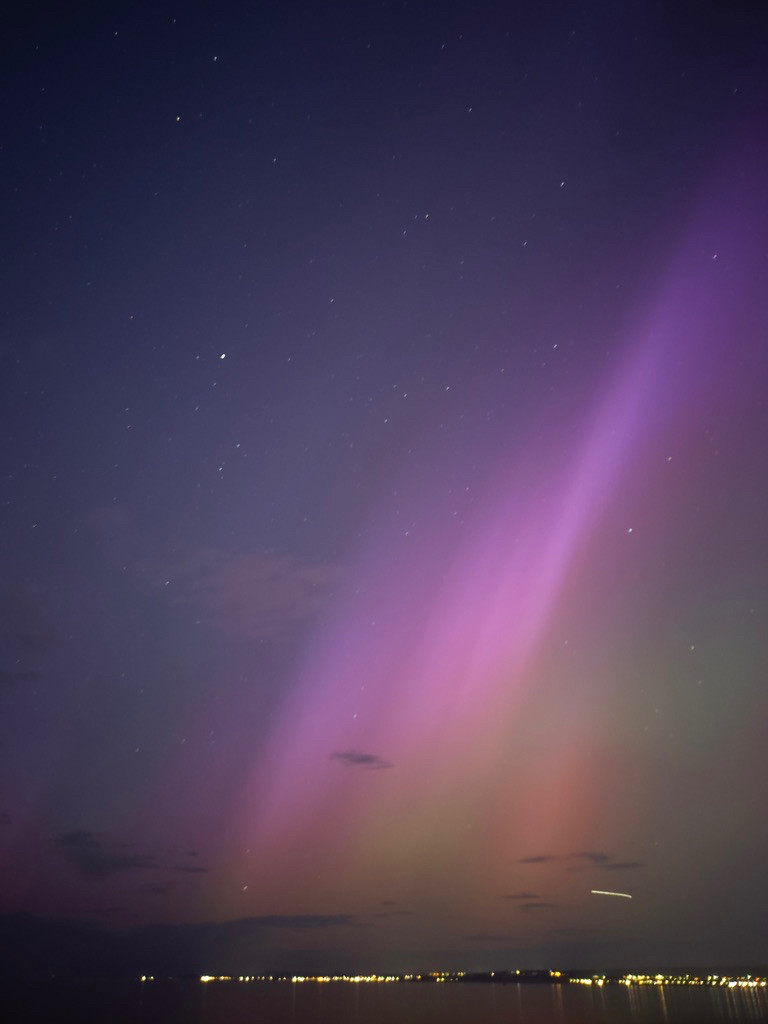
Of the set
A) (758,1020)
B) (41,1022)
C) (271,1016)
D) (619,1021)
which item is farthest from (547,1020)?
(41,1022)

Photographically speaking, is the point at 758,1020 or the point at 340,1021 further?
the point at 340,1021

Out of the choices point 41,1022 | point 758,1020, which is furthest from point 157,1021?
point 758,1020

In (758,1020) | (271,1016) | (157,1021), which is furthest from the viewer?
(271,1016)

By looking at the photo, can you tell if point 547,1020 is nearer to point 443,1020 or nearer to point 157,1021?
point 443,1020

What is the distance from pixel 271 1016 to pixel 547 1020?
31189mm

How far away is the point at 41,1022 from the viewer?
73125 mm

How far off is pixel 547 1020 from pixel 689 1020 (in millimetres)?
12874

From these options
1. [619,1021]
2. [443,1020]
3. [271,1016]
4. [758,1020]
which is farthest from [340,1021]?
[758,1020]

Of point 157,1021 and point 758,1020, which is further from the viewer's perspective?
point 157,1021

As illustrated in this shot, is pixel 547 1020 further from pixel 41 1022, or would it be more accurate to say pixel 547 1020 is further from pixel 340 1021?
pixel 41 1022

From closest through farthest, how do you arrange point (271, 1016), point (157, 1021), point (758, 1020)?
point (758, 1020) → point (157, 1021) → point (271, 1016)

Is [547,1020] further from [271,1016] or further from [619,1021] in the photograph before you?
[271,1016]

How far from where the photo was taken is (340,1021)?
7300 cm

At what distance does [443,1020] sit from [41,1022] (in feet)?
125
